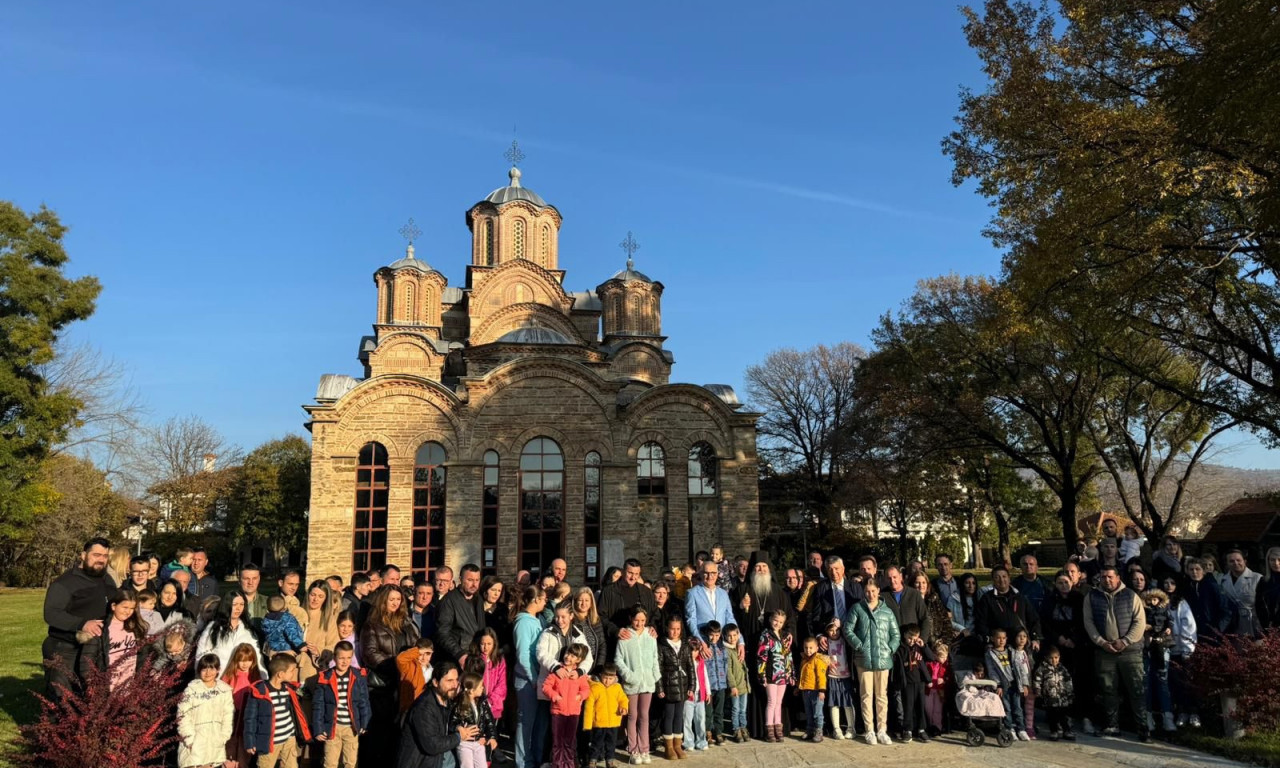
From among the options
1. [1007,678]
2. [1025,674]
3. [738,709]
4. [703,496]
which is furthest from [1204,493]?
[738,709]

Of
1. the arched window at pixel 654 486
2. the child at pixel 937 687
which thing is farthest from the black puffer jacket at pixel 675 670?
the arched window at pixel 654 486

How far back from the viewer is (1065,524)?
67.4 feet

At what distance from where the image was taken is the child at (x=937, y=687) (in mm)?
7605

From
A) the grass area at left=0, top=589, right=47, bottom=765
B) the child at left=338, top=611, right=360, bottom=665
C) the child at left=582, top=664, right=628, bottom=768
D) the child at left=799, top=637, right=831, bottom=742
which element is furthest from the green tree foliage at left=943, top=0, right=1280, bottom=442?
the grass area at left=0, top=589, right=47, bottom=765

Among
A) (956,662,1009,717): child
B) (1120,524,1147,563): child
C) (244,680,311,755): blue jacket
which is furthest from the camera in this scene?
(1120,524,1147,563): child

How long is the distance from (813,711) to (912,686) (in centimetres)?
99

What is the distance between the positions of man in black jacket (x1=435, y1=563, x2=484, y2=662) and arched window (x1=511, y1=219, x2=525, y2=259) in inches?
801

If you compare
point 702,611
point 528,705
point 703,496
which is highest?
point 703,496

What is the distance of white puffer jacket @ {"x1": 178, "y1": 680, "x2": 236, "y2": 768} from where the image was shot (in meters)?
5.25

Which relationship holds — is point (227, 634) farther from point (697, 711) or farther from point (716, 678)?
point (716, 678)

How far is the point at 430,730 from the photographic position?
5355mm

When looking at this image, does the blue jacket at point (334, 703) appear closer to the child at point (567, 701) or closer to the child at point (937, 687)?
the child at point (567, 701)

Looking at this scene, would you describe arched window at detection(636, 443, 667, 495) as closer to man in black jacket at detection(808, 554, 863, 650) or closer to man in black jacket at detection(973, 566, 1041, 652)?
man in black jacket at detection(808, 554, 863, 650)

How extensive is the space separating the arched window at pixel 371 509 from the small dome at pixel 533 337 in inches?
205
